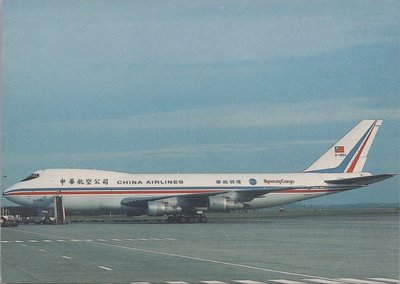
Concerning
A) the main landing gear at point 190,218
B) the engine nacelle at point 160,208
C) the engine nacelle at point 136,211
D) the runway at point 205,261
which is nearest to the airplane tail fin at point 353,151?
the main landing gear at point 190,218

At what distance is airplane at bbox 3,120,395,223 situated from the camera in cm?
5641

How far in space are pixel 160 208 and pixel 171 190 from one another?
3.15m

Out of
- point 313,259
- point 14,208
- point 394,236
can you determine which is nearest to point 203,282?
point 313,259

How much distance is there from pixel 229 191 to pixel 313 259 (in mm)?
35921

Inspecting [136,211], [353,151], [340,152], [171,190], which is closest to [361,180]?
[353,151]

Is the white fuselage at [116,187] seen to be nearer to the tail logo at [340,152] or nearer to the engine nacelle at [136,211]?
the engine nacelle at [136,211]

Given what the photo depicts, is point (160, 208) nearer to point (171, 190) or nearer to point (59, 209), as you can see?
point (171, 190)

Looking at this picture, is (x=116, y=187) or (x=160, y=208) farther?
(x=116, y=187)

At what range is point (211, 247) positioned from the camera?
26484mm

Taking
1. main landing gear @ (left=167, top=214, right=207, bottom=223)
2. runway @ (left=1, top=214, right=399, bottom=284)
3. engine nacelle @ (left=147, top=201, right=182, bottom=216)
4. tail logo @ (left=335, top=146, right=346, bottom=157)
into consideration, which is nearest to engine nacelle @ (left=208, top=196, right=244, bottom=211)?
main landing gear @ (left=167, top=214, right=207, bottom=223)

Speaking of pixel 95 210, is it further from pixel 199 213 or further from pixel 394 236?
pixel 394 236

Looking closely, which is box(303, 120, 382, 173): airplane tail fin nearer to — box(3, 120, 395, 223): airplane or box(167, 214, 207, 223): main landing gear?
box(3, 120, 395, 223): airplane

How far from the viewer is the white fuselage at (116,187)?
5653 centimetres

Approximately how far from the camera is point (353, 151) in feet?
210
